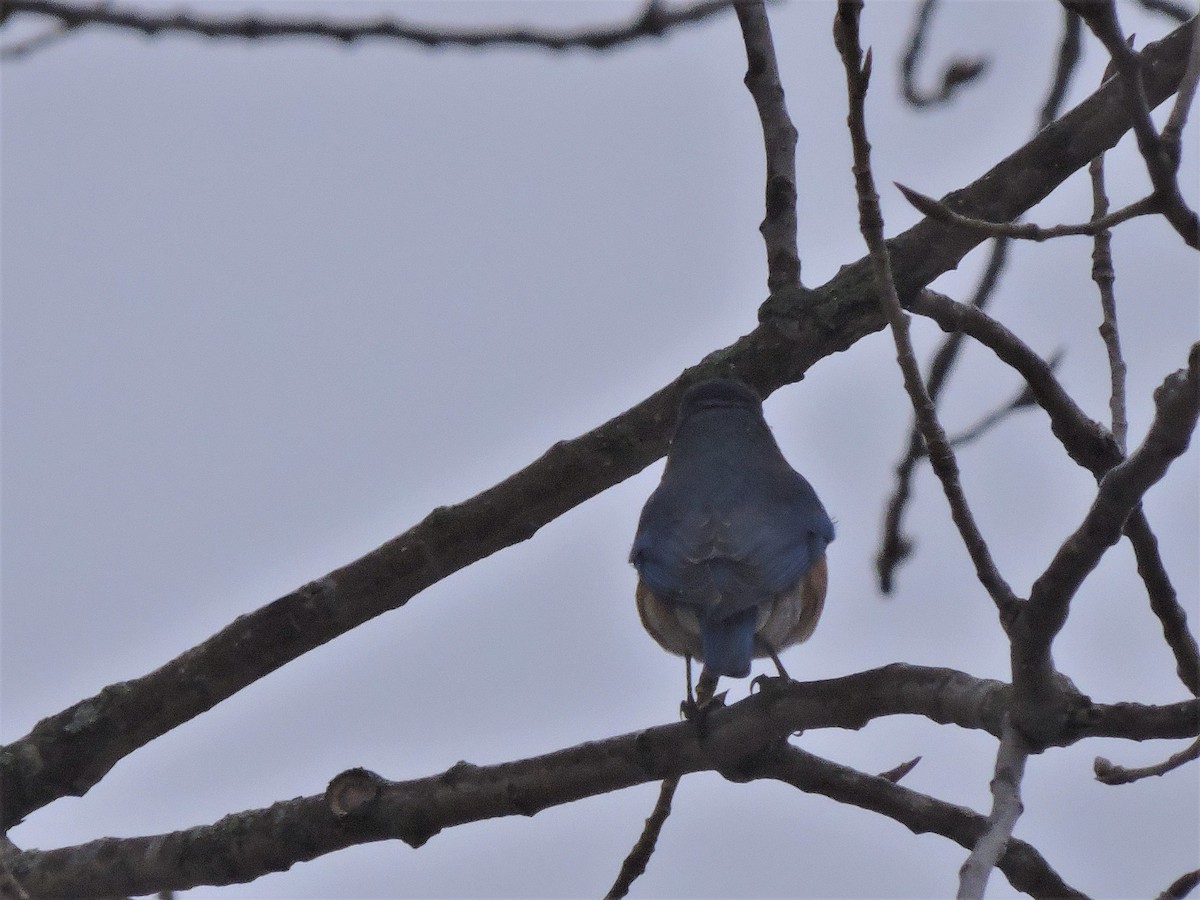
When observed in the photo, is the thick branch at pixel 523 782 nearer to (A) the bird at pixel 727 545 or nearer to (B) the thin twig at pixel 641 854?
(B) the thin twig at pixel 641 854

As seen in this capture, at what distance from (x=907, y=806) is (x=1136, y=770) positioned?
0.55 metres

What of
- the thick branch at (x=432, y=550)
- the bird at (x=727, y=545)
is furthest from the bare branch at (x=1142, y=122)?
the bird at (x=727, y=545)

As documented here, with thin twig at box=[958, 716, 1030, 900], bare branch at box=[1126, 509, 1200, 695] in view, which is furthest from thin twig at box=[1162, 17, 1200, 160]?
bare branch at box=[1126, 509, 1200, 695]

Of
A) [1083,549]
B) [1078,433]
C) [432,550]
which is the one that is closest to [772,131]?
[1078,433]

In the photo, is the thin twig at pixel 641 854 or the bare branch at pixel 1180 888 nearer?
the bare branch at pixel 1180 888

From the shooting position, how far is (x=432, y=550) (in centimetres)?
446

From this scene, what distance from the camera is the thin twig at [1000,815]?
2.46 metres

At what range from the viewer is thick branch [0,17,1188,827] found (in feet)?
14.5

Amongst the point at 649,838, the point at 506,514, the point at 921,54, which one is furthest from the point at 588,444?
the point at 921,54

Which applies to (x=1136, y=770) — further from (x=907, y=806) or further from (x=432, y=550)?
(x=432, y=550)

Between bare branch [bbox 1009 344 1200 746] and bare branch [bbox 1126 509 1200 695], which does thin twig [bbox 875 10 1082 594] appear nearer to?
bare branch [bbox 1126 509 1200 695]

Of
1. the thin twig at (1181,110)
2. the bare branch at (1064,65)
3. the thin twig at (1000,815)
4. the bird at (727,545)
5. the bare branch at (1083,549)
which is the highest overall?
the bare branch at (1064,65)

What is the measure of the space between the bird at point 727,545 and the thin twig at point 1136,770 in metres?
1.51

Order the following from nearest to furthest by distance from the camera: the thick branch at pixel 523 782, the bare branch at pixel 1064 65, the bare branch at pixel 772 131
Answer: the thick branch at pixel 523 782 < the bare branch at pixel 1064 65 < the bare branch at pixel 772 131
